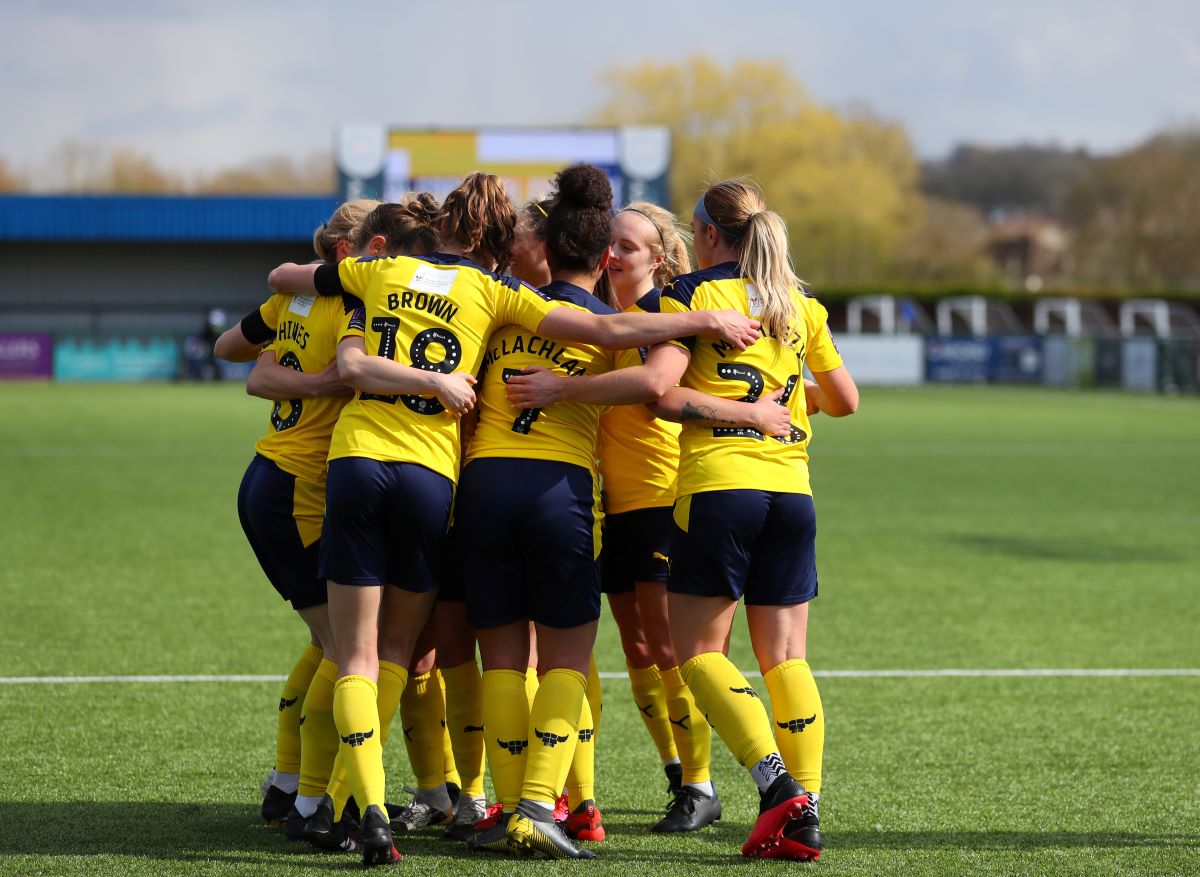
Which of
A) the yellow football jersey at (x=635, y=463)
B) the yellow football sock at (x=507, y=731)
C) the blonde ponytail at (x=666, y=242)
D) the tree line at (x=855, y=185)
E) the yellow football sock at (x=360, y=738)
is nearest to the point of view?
the yellow football sock at (x=360, y=738)

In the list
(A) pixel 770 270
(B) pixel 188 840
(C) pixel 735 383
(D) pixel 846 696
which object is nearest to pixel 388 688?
(B) pixel 188 840

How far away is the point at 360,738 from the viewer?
12.5 ft

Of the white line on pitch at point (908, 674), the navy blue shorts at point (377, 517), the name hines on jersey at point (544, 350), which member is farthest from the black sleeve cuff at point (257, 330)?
the white line on pitch at point (908, 674)

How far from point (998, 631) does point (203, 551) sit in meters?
5.66

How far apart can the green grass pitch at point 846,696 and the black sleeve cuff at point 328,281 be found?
1.57 metres

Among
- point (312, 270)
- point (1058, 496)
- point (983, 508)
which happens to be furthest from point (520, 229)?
point (1058, 496)

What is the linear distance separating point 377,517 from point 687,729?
4.20 feet

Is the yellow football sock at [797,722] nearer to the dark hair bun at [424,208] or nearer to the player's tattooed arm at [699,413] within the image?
the player's tattooed arm at [699,413]

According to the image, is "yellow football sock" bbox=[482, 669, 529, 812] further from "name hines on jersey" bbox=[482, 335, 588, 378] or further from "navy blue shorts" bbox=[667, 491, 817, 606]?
"name hines on jersey" bbox=[482, 335, 588, 378]

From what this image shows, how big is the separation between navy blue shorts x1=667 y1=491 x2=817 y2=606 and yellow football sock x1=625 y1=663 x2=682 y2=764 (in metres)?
0.66

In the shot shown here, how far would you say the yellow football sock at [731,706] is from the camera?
3.99 metres

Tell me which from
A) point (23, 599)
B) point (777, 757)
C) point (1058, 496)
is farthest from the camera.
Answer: point (1058, 496)

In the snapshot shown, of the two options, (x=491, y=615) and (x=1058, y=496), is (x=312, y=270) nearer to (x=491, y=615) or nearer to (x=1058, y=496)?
(x=491, y=615)

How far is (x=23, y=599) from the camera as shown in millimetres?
8297
